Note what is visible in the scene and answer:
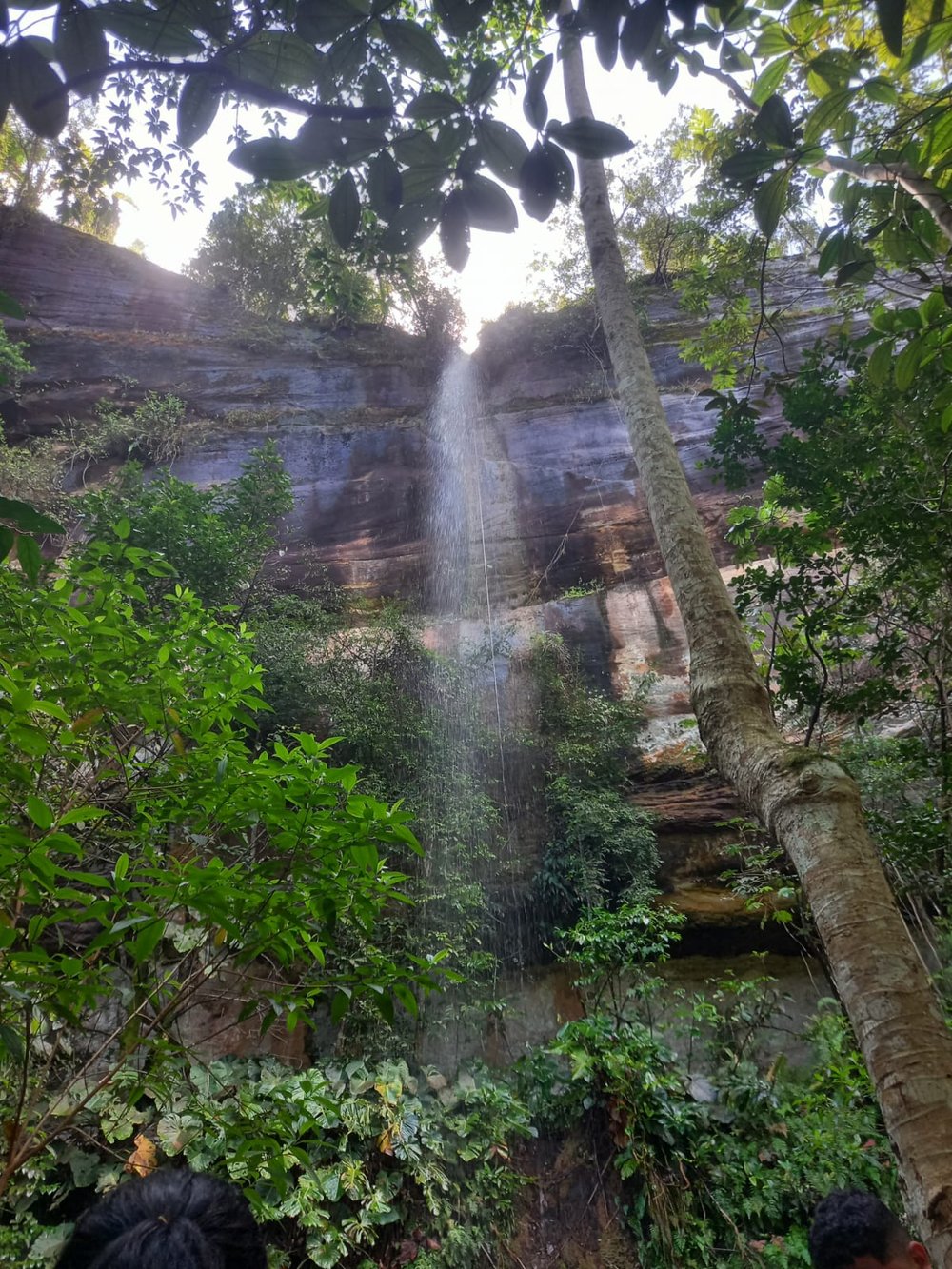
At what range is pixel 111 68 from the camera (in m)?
0.81

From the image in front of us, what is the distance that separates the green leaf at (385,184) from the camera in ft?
3.14

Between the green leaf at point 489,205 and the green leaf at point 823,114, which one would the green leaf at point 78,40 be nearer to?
the green leaf at point 489,205

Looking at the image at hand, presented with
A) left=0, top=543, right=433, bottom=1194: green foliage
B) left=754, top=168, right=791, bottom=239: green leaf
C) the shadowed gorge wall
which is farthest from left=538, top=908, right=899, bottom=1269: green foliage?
left=754, top=168, right=791, bottom=239: green leaf

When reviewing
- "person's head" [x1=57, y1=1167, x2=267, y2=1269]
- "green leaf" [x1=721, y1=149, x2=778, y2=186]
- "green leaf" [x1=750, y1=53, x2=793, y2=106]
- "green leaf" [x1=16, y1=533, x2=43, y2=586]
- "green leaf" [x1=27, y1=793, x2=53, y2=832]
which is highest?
"green leaf" [x1=750, y1=53, x2=793, y2=106]

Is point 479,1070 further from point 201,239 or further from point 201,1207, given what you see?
point 201,239

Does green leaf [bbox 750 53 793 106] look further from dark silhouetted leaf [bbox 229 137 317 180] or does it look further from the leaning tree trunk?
dark silhouetted leaf [bbox 229 137 317 180]

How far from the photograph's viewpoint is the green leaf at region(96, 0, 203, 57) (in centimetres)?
85

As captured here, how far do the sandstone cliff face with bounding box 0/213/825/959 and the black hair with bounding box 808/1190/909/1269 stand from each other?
416cm

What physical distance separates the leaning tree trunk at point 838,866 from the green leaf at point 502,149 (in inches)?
6.9

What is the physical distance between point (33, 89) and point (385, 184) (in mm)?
418

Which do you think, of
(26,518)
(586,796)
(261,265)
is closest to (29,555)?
(26,518)

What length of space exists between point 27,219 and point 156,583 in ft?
33.0

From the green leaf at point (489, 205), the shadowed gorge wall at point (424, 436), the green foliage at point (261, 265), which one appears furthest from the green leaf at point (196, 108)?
the green foliage at point (261, 265)

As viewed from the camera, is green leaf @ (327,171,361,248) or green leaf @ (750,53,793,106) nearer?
green leaf @ (327,171,361,248)
